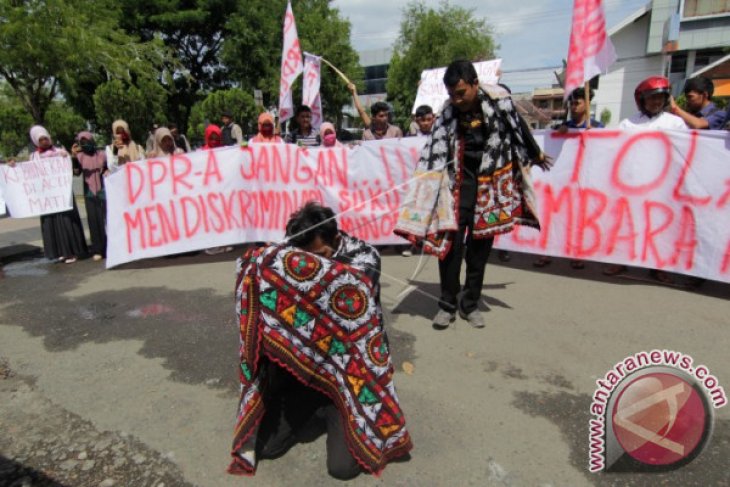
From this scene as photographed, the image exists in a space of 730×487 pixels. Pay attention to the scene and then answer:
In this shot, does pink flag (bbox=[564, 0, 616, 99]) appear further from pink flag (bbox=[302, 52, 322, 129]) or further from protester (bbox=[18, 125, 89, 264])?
protester (bbox=[18, 125, 89, 264])

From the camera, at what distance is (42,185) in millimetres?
5777

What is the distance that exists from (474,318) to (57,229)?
5.10 metres

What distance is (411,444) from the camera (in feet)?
6.84

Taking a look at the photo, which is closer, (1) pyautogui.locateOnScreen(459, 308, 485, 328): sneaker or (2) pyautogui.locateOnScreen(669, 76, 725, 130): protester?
(1) pyautogui.locateOnScreen(459, 308, 485, 328): sneaker

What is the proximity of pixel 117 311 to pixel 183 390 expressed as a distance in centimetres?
169

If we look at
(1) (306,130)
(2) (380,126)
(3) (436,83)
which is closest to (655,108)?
(2) (380,126)

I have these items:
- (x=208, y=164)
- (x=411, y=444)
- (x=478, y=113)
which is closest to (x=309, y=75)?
(x=208, y=164)

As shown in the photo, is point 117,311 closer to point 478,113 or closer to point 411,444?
point 411,444

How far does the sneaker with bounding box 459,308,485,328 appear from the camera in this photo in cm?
347

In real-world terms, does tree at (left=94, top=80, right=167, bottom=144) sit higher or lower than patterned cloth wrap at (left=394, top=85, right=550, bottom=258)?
higher

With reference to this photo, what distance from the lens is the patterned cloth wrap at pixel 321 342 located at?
1874 millimetres

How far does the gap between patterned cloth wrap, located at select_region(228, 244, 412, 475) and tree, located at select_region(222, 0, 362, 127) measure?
2161 cm

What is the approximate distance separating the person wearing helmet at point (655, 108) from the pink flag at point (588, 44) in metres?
0.41

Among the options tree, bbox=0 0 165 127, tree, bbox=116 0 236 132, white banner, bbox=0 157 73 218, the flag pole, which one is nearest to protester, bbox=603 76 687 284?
the flag pole
